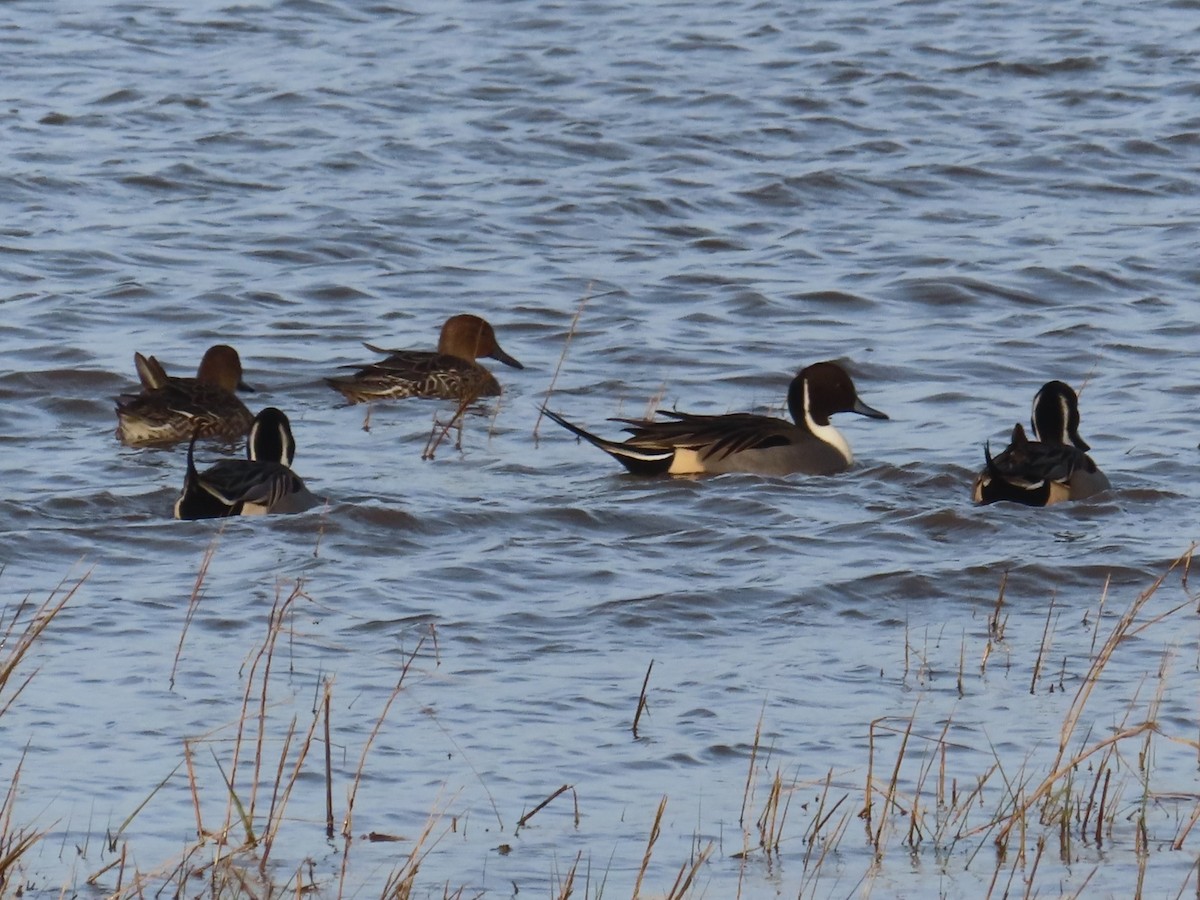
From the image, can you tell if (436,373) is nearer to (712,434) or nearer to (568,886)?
(712,434)

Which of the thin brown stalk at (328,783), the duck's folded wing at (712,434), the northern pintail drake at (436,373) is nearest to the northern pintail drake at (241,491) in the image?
the duck's folded wing at (712,434)

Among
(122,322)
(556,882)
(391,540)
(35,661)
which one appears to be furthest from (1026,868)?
(122,322)

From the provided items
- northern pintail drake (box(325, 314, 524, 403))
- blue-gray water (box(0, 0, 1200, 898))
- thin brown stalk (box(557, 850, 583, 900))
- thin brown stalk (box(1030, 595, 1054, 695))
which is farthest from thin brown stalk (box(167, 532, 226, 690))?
northern pintail drake (box(325, 314, 524, 403))

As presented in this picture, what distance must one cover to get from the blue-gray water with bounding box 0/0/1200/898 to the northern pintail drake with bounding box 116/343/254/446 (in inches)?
9.8

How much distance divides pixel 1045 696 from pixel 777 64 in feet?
50.1

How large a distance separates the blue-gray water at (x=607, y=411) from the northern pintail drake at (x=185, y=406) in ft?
0.81

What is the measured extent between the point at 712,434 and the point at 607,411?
1.39m

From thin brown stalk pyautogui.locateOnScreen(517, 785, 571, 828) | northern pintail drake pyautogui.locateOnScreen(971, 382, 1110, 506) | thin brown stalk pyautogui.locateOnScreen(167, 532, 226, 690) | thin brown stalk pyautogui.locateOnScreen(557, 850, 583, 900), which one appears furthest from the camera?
northern pintail drake pyautogui.locateOnScreen(971, 382, 1110, 506)

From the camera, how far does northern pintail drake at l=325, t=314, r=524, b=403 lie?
11844 mm

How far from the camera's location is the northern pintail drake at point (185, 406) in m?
10.8

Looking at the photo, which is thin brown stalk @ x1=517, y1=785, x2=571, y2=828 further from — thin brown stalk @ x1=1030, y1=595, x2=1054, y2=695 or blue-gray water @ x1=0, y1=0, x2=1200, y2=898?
thin brown stalk @ x1=1030, y1=595, x2=1054, y2=695

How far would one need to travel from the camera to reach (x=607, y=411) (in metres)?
11.7

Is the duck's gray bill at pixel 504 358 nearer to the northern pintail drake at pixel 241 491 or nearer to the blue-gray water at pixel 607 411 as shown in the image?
the blue-gray water at pixel 607 411

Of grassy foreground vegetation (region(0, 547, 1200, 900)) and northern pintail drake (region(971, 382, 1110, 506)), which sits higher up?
grassy foreground vegetation (region(0, 547, 1200, 900))
